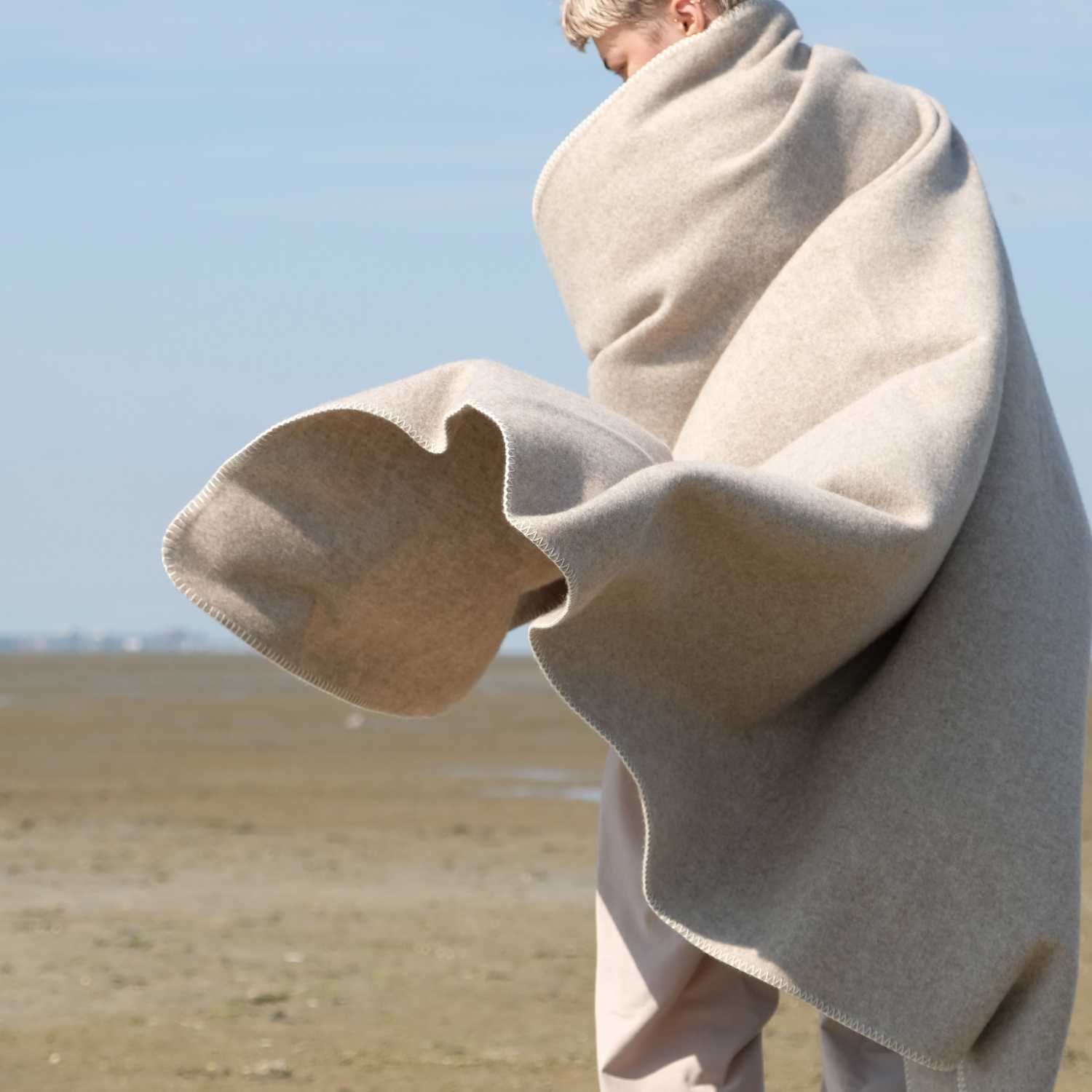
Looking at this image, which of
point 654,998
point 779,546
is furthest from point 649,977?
point 779,546

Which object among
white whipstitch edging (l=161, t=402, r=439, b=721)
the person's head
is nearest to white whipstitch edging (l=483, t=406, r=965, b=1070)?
white whipstitch edging (l=161, t=402, r=439, b=721)

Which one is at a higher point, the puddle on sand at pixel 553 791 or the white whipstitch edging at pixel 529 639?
the white whipstitch edging at pixel 529 639

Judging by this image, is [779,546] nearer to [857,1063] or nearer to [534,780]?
[857,1063]

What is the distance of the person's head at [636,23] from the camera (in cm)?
284

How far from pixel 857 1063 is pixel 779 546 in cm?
110

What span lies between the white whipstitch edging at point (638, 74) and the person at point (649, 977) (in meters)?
0.03

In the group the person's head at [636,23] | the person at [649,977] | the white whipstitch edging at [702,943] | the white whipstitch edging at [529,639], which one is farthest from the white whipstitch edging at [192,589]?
the person's head at [636,23]

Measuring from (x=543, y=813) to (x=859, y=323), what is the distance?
33.2 ft

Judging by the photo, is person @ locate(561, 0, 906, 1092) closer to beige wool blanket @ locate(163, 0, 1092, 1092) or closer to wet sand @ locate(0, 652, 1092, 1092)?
beige wool blanket @ locate(163, 0, 1092, 1092)

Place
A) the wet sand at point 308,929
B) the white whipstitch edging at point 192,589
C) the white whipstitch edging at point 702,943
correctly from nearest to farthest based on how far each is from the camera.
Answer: the white whipstitch edging at point 702,943 < the white whipstitch edging at point 192,589 < the wet sand at point 308,929

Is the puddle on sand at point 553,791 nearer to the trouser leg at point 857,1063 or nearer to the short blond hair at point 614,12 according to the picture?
the trouser leg at point 857,1063

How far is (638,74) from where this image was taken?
110 inches

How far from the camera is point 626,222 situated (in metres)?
2.78

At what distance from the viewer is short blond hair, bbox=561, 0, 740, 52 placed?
112 inches
